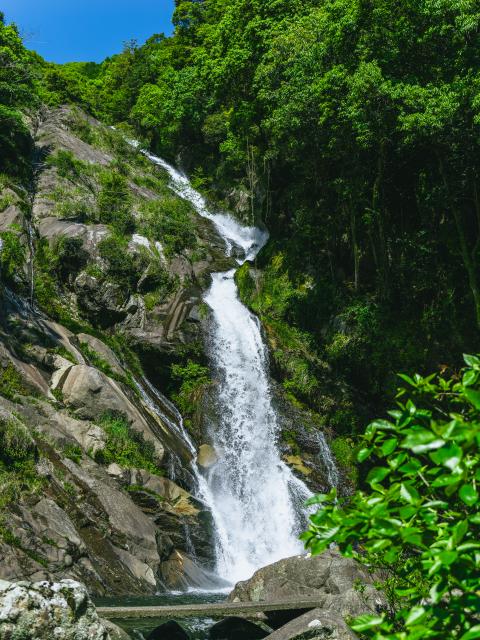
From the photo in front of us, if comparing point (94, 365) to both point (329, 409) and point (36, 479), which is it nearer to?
point (36, 479)

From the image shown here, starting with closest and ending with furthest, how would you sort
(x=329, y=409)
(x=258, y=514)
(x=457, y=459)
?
1. (x=457, y=459)
2. (x=258, y=514)
3. (x=329, y=409)

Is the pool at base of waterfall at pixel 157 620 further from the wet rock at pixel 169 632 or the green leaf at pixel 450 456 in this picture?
the green leaf at pixel 450 456

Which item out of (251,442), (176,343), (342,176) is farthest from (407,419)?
→ (342,176)

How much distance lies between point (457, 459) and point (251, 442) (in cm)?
1947

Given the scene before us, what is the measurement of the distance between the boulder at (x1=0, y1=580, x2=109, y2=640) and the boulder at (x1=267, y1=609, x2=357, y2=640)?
200 centimetres

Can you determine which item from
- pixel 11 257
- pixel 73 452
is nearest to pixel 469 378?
pixel 73 452

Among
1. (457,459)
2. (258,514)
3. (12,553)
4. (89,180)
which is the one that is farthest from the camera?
(89,180)

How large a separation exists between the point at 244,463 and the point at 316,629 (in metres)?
14.3

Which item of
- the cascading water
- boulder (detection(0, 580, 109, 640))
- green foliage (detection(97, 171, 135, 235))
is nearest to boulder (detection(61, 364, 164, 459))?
the cascading water

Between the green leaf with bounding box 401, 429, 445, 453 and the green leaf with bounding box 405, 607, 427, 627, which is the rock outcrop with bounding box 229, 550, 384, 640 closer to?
the green leaf with bounding box 405, 607, 427, 627

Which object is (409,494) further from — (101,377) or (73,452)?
(101,377)

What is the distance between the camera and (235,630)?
8.30 metres

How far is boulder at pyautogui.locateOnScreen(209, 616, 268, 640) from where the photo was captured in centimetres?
823

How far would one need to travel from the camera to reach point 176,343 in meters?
23.4
